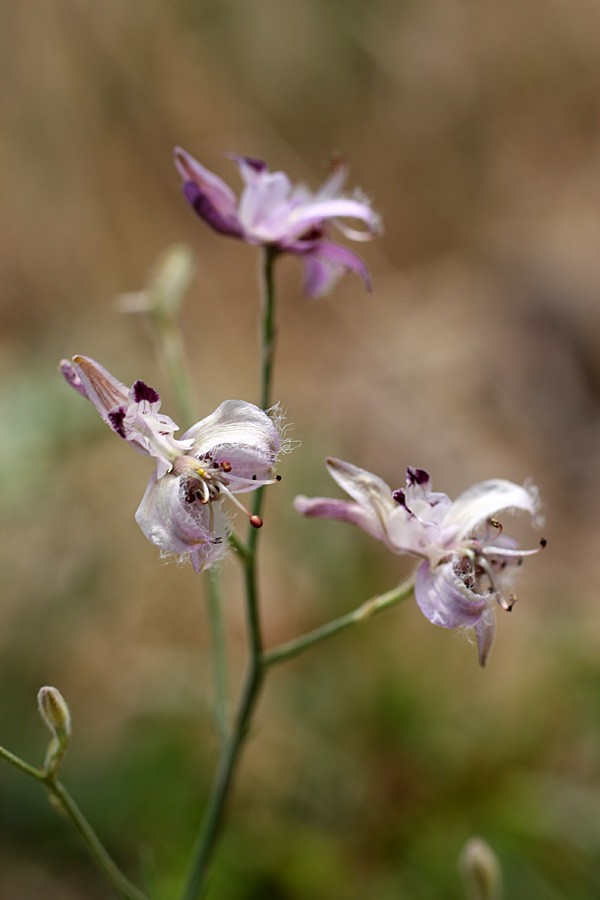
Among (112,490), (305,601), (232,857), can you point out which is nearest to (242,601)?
(305,601)

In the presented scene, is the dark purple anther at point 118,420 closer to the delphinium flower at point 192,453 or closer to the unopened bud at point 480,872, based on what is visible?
the delphinium flower at point 192,453

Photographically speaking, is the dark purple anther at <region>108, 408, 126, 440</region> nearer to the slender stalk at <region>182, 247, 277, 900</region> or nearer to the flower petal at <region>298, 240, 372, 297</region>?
the slender stalk at <region>182, 247, 277, 900</region>

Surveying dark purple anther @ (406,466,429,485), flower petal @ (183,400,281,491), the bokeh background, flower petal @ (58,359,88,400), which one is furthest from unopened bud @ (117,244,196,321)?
dark purple anther @ (406,466,429,485)

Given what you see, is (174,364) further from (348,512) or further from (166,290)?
(348,512)

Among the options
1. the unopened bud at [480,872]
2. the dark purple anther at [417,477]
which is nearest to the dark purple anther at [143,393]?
the dark purple anther at [417,477]

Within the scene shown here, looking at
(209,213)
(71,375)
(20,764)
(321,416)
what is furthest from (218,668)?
(321,416)

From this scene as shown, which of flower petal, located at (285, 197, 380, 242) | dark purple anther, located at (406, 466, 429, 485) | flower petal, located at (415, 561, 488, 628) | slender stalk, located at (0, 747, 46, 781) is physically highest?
flower petal, located at (285, 197, 380, 242)
